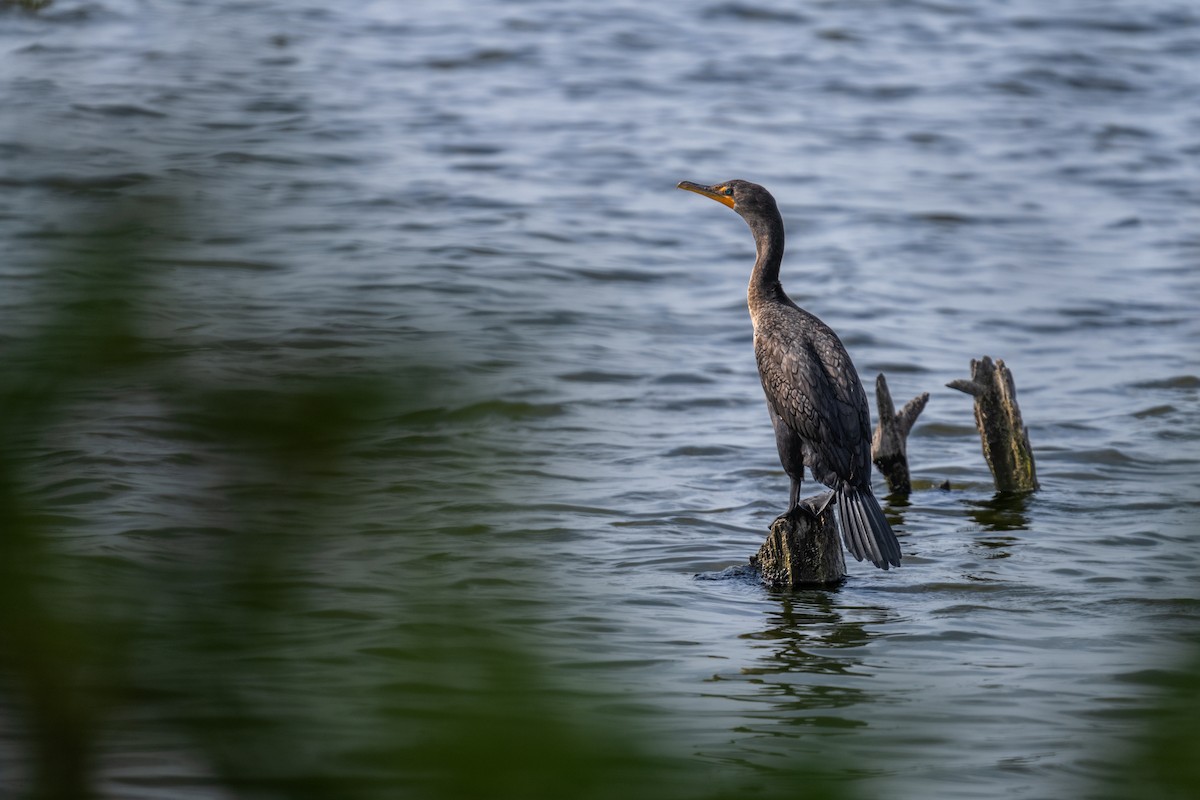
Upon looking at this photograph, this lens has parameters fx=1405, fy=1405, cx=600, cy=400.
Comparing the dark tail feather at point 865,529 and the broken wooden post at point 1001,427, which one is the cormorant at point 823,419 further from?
the broken wooden post at point 1001,427

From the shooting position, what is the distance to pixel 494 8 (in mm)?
22484

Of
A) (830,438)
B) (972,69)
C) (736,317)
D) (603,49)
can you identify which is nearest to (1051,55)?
(972,69)

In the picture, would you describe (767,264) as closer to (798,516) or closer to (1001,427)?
(798,516)

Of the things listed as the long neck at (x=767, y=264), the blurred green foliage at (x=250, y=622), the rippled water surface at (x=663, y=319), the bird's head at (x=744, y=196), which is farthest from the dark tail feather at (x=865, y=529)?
the blurred green foliage at (x=250, y=622)

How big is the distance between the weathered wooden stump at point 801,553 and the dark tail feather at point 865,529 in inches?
4.2

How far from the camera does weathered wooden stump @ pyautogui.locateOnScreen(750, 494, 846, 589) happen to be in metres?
5.72

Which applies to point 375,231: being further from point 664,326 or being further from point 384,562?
point 664,326

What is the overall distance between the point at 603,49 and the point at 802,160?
5.82 meters

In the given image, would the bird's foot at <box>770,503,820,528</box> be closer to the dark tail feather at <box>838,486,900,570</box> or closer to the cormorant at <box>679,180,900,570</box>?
the cormorant at <box>679,180,900,570</box>

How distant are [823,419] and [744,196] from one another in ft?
4.81

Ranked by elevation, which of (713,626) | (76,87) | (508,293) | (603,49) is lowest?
(713,626)

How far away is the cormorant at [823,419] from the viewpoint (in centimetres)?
562

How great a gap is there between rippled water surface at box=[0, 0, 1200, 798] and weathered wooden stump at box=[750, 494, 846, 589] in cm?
20

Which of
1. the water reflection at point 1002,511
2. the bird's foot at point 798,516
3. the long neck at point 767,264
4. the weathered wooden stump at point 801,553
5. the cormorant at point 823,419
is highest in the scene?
the long neck at point 767,264
